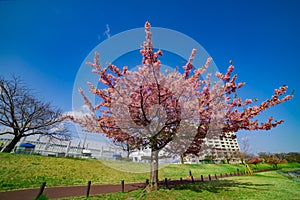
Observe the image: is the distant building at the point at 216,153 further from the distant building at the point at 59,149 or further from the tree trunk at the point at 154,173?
the distant building at the point at 59,149

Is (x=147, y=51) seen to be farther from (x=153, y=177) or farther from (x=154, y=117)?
(x=153, y=177)

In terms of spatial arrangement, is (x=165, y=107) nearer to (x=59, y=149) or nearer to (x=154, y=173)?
(x=154, y=173)

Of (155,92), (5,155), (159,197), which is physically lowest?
(159,197)

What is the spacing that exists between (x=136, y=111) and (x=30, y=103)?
18108mm

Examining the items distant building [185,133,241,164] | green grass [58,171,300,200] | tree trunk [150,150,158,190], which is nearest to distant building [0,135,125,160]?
distant building [185,133,241,164]

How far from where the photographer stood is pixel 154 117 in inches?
258

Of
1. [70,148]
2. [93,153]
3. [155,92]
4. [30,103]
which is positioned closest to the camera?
[155,92]

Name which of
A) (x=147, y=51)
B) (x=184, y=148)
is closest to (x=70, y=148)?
(x=184, y=148)

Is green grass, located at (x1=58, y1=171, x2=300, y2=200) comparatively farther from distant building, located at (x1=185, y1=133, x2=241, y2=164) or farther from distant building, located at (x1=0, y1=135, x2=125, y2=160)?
distant building, located at (x1=0, y1=135, x2=125, y2=160)

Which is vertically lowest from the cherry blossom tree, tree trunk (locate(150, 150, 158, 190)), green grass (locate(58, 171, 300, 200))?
green grass (locate(58, 171, 300, 200))

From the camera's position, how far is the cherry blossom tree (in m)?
5.61

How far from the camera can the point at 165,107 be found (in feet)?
21.1

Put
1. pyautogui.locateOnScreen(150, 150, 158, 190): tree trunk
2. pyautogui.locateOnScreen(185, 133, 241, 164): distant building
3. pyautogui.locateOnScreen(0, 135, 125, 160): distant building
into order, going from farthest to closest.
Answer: pyautogui.locateOnScreen(0, 135, 125, 160): distant building < pyautogui.locateOnScreen(185, 133, 241, 164): distant building < pyautogui.locateOnScreen(150, 150, 158, 190): tree trunk

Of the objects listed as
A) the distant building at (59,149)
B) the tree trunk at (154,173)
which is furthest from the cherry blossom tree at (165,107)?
the distant building at (59,149)
